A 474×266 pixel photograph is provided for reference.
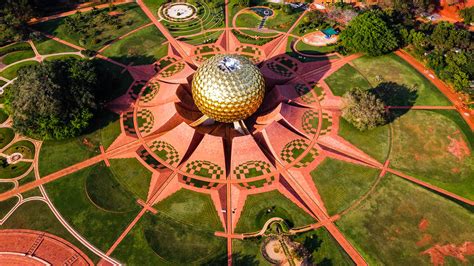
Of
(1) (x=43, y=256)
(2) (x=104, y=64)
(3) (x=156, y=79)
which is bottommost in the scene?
(1) (x=43, y=256)

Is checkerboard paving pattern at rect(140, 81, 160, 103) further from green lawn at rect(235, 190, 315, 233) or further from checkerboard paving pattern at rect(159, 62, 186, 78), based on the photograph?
green lawn at rect(235, 190, 315, 233)

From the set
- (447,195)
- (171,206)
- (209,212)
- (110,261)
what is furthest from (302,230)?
(110,261)

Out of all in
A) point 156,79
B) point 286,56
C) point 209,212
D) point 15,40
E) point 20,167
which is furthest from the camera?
point 15,40

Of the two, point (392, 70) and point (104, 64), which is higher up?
point (104, 64)

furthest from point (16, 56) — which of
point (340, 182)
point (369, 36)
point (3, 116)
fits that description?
point (369, 36)

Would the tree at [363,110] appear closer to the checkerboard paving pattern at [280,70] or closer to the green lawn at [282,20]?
the checkerboard paving pattern at [280,70]

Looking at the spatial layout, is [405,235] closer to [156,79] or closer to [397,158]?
[397,158]

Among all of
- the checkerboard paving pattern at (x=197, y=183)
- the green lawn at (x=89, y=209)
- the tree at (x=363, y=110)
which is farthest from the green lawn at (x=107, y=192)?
the tree at (x=363, y=110)
